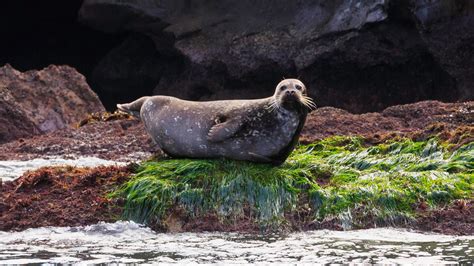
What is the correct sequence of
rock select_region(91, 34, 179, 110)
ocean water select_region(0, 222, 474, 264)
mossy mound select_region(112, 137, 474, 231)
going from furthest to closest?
1. rock select_region(91, 34, 179, 110)
2. mossy mound select_region(112, 137, 474, 231)
3. ocean water select_region(0, 222, 474, 264)

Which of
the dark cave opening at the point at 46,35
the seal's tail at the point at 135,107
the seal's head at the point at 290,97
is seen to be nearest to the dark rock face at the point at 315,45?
the dark cave opening at the point at 46,35

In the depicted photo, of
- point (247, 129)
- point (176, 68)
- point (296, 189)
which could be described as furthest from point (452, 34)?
point (296, 189)

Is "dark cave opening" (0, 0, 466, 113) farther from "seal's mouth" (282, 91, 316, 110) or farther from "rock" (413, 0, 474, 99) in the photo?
"seal's mouth" (282, 91, 316, 110)

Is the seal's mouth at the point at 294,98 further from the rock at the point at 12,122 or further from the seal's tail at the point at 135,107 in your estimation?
the rock at the point at 12,122

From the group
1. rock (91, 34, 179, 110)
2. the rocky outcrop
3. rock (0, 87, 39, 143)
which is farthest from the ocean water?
rock (91, 34, 179, 110)

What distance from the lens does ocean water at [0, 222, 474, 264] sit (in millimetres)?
6375

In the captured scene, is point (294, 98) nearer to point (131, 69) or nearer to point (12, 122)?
point (12, 122)

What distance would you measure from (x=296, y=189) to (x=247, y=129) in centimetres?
91

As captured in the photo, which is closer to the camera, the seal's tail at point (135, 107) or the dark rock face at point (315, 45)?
the seal's tail at point (135, 107)

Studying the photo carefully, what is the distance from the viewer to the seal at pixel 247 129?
866 centimetres

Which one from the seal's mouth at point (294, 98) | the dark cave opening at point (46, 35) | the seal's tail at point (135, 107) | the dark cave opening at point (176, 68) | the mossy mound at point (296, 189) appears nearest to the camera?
the mossy mound at point (296, 189)

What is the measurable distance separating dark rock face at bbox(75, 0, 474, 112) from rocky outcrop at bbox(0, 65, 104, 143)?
2.68 meters

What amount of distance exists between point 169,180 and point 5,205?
1.33 m

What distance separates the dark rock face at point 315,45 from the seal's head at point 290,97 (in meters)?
6.84
